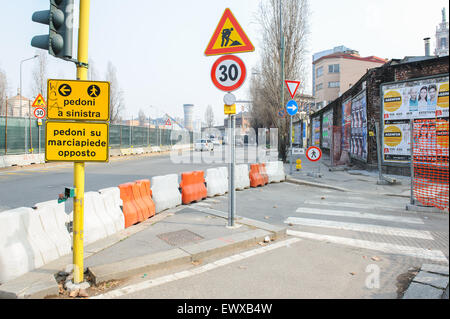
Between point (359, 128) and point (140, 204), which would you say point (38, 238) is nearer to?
point (140, 204)

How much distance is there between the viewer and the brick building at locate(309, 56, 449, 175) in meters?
12.6

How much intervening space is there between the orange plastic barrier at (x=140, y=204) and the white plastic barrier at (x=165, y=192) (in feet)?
1.74

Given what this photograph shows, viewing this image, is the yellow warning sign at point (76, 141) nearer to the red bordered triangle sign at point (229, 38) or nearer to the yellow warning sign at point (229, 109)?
the yellow warning sign at point (229, 109)

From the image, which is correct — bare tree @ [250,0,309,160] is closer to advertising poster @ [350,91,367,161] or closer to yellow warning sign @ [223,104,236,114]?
advertising poster @ [350,91,367,161]

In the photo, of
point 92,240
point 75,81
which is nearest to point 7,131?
point 92,240

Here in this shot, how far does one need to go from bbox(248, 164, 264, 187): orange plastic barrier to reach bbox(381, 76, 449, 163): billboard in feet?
19.8

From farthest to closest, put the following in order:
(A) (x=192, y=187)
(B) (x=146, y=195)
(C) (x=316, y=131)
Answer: (C) (x=316, y=131), (A) (x=192, y=187), (B) (x=146, y=195)

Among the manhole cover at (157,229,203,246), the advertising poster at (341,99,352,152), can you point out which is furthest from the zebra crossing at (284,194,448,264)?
the advertising poster at (341,99,352,152)

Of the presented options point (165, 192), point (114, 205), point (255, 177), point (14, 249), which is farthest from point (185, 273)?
point (255, 177)

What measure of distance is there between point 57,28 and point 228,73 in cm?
296

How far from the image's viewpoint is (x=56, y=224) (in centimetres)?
466

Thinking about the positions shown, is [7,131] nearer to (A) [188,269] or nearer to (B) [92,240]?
(B) [92,240]

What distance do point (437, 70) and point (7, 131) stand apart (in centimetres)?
2107

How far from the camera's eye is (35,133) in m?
20.9
